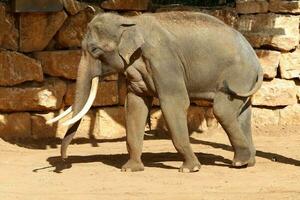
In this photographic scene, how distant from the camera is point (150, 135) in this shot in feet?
34.9

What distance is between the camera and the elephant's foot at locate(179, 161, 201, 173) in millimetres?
7918

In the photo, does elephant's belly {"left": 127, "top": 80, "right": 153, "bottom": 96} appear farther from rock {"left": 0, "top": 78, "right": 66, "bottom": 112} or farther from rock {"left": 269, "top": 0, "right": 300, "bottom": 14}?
rock {"left": 269, "top": 0, "right": 300, "bottom": 14}

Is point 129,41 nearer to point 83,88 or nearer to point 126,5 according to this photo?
point 83,88

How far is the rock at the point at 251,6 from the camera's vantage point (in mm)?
10781

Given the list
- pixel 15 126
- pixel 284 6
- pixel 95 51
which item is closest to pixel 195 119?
pixel 284 6

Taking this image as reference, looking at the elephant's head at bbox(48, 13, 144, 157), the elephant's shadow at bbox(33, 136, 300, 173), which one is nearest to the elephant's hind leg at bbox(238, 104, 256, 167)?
the elephant's shadow at bbox(33, 136, 300, 173)

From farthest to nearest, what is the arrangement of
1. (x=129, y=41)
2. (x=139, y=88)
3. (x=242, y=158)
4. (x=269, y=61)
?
(x=269, y=61)
(x=242, y=158)
(x=139, y=88)
(x=129, y=41)

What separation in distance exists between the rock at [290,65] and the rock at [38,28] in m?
3.04

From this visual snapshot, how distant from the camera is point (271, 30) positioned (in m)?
10.8

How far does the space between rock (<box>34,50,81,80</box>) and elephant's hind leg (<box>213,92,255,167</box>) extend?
275 centimetres

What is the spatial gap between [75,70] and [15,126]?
41.7 inches

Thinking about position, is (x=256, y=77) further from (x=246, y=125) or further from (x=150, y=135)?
(x=150, y=135)

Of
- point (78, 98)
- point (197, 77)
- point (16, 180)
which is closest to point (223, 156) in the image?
point (197, 77)

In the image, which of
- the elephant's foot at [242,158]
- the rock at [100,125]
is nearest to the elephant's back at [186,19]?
the elephant's foot at [242,158]
